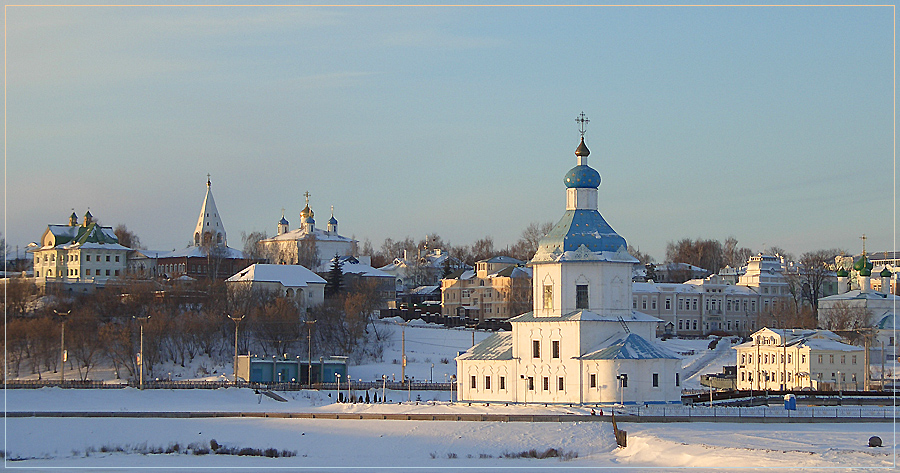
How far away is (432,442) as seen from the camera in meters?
44.4

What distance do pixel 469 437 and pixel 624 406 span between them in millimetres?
7826

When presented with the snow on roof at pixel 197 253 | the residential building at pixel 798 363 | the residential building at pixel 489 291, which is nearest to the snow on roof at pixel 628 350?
the residential building at pixel 798 363

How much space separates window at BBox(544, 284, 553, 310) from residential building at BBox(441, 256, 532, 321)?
5504cm

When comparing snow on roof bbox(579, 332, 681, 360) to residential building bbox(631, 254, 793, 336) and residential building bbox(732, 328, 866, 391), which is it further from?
residential building bbox(631, 254, 793, 336)

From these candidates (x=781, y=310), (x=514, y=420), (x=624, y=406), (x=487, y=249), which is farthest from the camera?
(x=487, y=249)

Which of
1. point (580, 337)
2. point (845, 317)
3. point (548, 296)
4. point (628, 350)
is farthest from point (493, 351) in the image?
point (845, 317)

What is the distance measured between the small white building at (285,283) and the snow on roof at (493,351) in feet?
145

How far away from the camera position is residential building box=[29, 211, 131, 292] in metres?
117

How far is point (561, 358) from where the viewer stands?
53312 mm

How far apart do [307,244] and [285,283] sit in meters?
36.5

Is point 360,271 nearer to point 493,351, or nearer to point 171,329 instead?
point 171,329

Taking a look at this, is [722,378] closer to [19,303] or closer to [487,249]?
[19,303]

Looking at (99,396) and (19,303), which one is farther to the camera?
(19,303)

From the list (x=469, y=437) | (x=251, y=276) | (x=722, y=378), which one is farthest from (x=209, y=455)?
(x=251, y=276)
